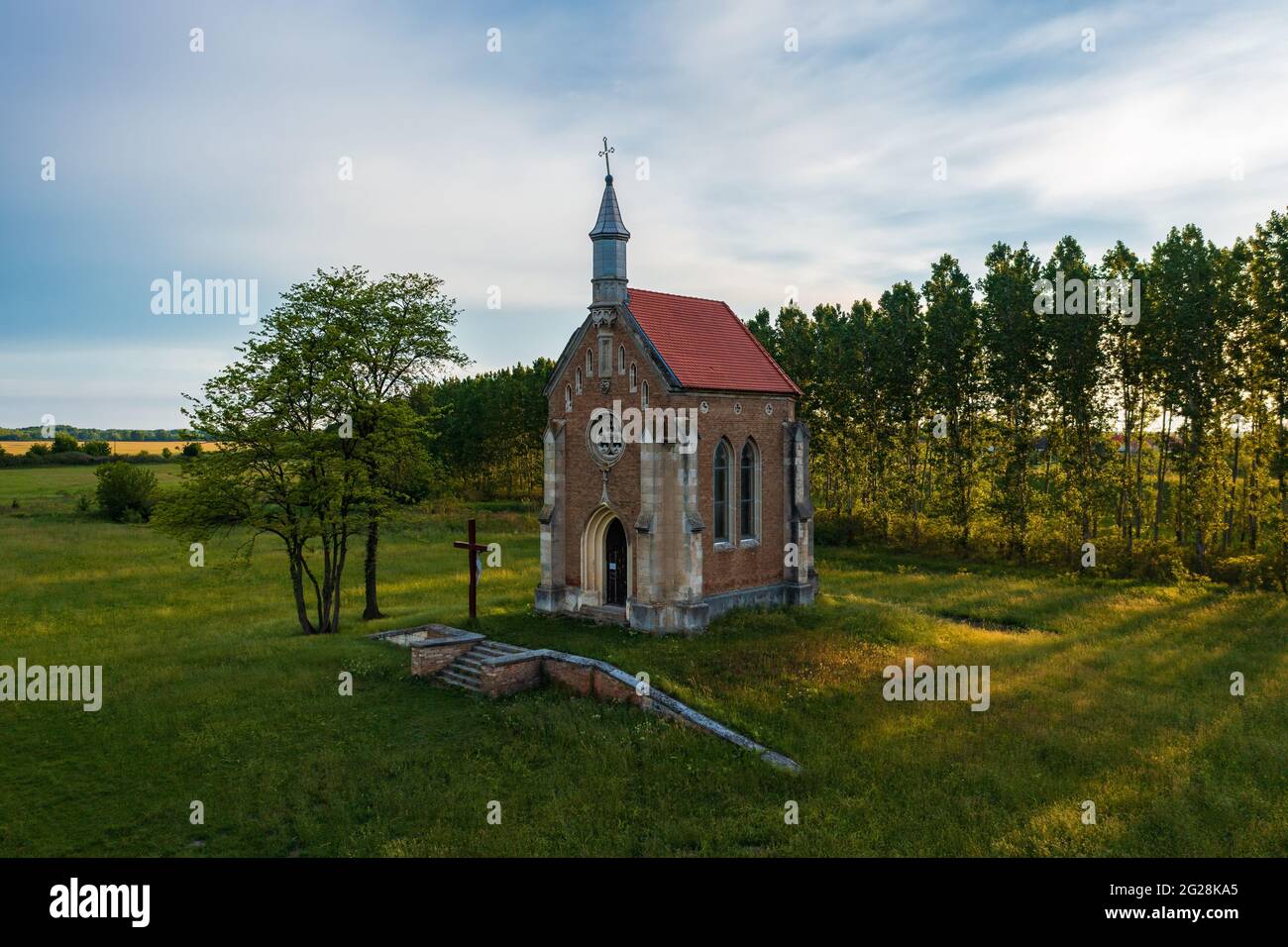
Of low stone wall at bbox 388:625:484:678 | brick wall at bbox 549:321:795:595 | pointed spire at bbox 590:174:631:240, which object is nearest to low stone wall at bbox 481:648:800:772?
low stone wall at bbox 388:625:484:678

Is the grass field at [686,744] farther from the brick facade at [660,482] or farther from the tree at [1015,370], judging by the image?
the tree at [1015,370]

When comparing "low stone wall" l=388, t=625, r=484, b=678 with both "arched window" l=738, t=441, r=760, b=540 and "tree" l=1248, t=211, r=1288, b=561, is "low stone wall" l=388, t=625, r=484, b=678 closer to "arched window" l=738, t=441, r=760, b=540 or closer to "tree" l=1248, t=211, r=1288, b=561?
"arched window" l=738, t=441, r=760, b=540

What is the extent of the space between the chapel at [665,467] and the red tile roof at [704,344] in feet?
0.16

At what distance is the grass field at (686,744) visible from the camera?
12.3 metres

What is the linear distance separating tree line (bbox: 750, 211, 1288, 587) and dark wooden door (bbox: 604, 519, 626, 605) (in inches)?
917

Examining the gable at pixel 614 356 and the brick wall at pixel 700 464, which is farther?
the brick wall at pixel 700 464

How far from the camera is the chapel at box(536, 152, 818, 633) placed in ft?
76.5

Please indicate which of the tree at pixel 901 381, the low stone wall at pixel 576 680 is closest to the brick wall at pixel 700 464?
the low stone wall at pixel 576 680

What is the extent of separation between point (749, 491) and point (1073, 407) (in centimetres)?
2130

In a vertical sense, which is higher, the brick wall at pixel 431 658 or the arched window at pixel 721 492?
the arched window at pixel 721 492
